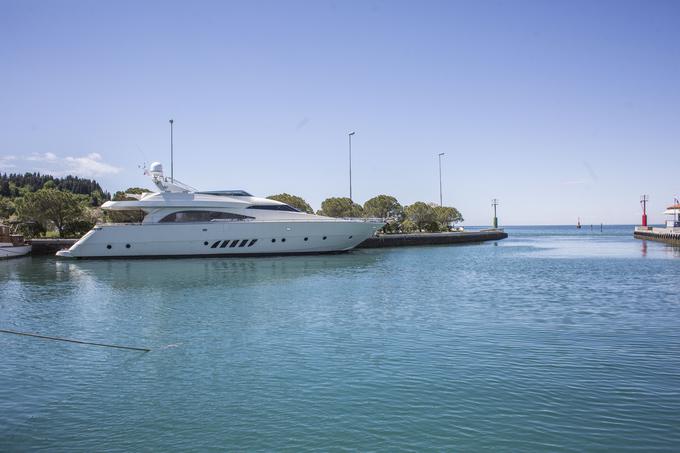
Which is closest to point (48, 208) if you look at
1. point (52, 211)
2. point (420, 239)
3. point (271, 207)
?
point (52, 211)

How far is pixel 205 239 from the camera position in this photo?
153 ft

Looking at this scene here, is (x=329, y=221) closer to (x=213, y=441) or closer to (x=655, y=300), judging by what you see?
(x=655, y=300)

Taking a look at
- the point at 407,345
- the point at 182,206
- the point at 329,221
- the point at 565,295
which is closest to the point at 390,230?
the point at 329,221

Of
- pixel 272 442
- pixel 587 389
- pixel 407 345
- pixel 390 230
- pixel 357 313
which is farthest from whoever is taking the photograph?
pixel 390 230

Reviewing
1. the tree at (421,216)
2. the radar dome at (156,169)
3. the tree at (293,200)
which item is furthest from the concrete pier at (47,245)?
the tree at (421,216)

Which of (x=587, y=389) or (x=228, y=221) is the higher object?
(x=228, y=221)

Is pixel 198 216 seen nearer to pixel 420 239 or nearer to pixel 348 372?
pixel 420 239

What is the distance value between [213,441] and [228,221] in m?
40.0

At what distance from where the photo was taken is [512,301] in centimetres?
2033

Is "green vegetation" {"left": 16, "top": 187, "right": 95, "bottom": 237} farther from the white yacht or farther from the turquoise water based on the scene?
the turquoise water

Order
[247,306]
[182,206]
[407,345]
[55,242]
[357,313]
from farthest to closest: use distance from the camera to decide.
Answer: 1. [55,242]
2. [182,206]
3. [247,306]
4. [357,313]
5. [407,345]

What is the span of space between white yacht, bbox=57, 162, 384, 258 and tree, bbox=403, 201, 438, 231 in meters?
47.9

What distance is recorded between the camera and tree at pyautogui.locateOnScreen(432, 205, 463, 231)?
96812 millimetres

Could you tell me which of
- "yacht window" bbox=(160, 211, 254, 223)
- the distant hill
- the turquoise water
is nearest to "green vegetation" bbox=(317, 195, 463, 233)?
"yacht window" bbox=(160, 211, 254, 223)
